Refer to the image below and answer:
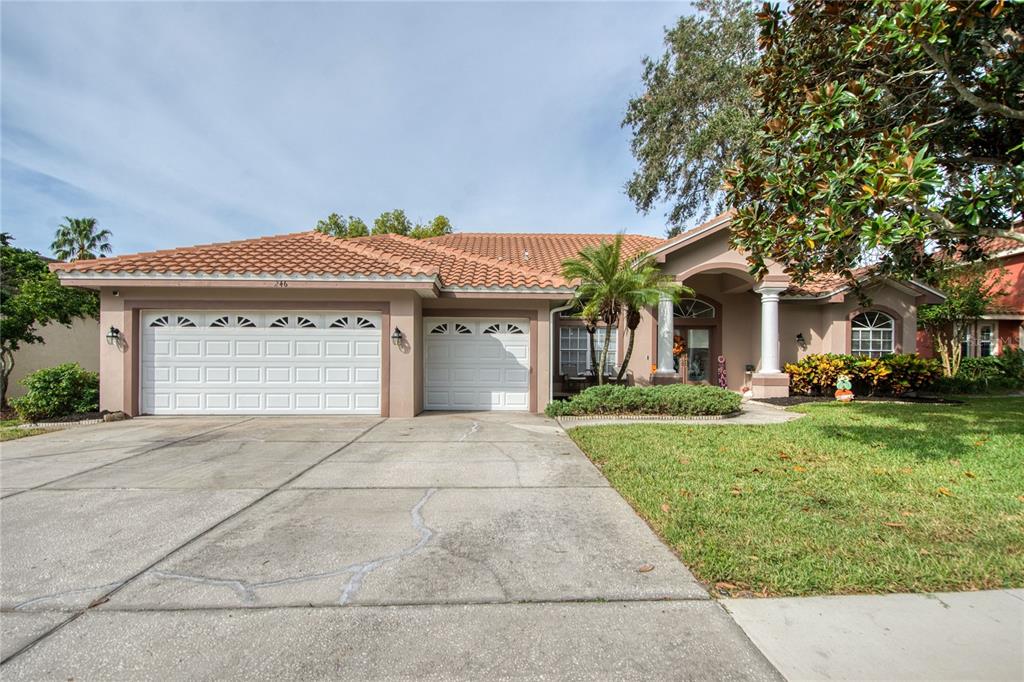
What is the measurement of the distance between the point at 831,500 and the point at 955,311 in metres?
16.2

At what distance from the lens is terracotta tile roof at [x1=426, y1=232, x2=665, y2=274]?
15.2 m

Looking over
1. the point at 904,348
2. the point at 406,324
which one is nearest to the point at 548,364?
the point at 406,324

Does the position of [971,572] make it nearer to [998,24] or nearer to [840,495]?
[840,495]

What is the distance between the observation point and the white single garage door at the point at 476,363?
11016mm

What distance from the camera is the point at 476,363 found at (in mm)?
11117

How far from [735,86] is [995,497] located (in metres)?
18.1

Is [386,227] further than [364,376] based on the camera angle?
Yes

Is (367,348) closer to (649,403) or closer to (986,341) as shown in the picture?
(649,403)

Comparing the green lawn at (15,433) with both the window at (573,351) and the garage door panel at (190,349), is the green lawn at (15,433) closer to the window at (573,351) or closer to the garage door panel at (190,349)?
the garage door panel at (190,349)

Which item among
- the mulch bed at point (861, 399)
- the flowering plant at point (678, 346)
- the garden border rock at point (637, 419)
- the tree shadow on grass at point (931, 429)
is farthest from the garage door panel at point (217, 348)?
the mulch bed at point (861, 399)

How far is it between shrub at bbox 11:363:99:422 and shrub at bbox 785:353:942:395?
18.0 m

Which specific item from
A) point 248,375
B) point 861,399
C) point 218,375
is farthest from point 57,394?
point 861,399

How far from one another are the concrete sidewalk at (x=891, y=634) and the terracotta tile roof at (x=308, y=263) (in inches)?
326

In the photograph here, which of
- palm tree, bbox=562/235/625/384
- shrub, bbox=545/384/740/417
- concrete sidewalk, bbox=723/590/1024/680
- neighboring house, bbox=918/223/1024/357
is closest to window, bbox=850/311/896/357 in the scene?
neighboring house, bbox=918/223/1024/357
